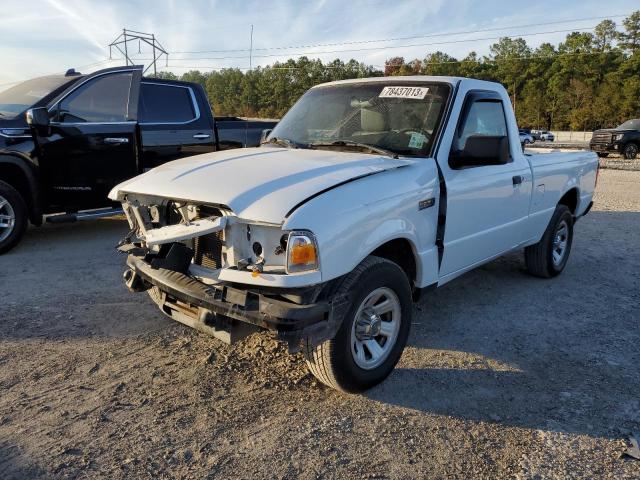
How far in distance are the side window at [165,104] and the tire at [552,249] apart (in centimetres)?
485

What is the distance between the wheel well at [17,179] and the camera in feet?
19.9

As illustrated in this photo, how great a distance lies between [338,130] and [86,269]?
10.2 ft

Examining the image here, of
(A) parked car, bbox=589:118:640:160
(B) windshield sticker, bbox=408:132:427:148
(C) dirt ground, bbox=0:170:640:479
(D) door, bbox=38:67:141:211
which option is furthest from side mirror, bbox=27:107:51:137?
(A) parked car, bbox=589:118:640:160

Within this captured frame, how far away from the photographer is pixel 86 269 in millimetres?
5578

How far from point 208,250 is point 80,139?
409 cm

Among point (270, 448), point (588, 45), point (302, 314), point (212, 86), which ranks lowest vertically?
point (270, 448)

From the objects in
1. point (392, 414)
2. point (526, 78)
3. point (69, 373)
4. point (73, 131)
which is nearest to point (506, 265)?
point (392, 414)

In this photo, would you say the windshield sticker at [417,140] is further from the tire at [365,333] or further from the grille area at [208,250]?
the grille area at [208,250]

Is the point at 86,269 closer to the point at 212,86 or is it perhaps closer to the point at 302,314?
the point at 302,314

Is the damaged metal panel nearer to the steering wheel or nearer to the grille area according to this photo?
the grille area

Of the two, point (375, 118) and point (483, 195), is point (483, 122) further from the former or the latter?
point (375, 118)

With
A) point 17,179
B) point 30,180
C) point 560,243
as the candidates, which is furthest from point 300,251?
point 17,179

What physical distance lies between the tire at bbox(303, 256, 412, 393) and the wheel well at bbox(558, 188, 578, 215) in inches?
134

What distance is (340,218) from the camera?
2.87m
